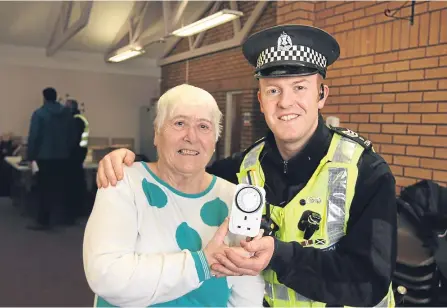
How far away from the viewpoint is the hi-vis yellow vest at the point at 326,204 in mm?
1172

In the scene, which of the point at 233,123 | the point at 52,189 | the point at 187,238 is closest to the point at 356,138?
the point at 187,238

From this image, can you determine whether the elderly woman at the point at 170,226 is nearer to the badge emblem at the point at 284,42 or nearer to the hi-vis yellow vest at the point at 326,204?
the hi-vis yellow vest at the point at 326,204

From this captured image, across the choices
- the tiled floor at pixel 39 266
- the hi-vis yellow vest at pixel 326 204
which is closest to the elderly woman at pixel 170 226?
the hi-vis yellow vest at pixel 326 204

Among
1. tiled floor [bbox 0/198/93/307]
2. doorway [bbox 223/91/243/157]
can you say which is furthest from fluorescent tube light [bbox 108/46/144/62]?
tiled floor [bbox 0/198/93/307]

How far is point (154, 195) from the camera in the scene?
1.14m

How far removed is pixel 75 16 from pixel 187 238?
290 cm

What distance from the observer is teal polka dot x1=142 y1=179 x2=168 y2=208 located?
44.7 inches

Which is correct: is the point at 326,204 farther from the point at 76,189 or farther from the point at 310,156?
the point at 76,189

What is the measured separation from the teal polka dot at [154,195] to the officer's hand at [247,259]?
0.25 metres

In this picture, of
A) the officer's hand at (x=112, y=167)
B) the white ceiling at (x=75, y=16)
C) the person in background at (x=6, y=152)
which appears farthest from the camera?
the person in background at (x=6, y=152)

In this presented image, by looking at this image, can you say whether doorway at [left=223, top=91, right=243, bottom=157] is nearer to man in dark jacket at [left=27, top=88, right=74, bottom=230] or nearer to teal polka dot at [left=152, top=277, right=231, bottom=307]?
man in dark jacket at [left=27, top=88, right=74, bottom=230]

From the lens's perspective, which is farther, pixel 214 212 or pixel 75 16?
pixel 75 16

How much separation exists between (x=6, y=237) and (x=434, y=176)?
345cm

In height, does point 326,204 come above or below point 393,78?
below
